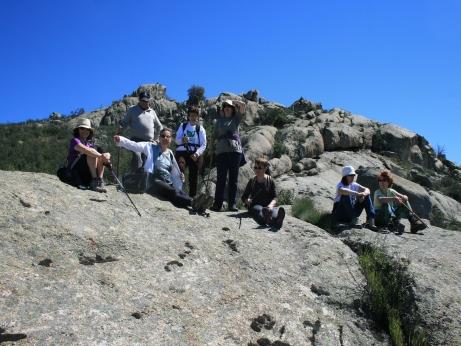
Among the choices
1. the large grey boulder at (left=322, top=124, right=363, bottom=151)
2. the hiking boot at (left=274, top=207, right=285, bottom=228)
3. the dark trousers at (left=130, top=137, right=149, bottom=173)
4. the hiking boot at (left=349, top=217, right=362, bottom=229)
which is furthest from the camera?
the large grey boulder at (left=322, top=124, right=363, bottom=151)

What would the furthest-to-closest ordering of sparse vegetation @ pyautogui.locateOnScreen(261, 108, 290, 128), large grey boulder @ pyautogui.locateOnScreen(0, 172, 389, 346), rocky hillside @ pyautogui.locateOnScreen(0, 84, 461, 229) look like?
sparse vegetation @ pyautogui.locateOnScreen(261, 108, 290, 128), rocky hillside @ pyautogui.locateOnScreen(0, 84, 461, 229), large grey boulder @ pyautogui.locateOnScreen(0, 172, 389, 346)

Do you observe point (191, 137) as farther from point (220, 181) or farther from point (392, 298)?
point (392, 298)

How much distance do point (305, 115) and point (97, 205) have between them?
791 inches

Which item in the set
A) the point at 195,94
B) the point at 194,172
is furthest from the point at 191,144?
the point at 195,94

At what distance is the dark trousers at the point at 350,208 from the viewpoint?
9094 mm

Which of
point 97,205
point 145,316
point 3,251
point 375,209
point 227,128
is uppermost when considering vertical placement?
point 227,128

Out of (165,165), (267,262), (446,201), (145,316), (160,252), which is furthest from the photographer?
(446,201)

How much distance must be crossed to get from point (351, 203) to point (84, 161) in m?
5.20

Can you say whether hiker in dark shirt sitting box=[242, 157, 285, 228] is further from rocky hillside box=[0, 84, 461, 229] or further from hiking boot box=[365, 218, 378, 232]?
rocky hillside box=[0, 84, 461, 229]

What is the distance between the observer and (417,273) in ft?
22.5

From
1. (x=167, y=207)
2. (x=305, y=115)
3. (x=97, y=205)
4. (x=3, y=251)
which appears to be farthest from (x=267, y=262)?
(x=305, y=115)

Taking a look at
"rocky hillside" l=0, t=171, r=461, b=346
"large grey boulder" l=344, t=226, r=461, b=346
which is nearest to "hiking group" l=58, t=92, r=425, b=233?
"rocky hillside" l=0, t=171, r=461, b=346

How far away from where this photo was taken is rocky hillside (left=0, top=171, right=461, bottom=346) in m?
4.74

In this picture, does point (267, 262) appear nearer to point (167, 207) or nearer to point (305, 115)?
point (167, 207)
